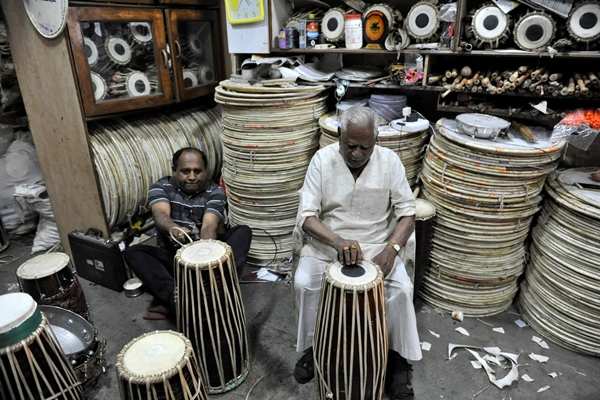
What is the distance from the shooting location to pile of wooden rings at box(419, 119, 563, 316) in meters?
2.30

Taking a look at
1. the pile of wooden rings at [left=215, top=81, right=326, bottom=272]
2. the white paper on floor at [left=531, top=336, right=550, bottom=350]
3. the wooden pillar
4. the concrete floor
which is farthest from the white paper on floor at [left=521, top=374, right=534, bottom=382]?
the wooden pillar

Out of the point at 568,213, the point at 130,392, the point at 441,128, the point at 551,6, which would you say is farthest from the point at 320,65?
the point at 130,392

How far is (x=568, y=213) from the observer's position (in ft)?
7.48

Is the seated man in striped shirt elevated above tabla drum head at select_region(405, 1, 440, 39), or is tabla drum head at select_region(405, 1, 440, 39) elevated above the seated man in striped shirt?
tabla drum head at select_region(405, 1, 440, 39)

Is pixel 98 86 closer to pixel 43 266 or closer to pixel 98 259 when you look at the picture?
pixel 98 259

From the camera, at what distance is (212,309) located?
1.92m

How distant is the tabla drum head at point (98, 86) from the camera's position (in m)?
2.87

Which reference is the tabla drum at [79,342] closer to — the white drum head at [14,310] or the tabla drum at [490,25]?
the white drum head at [14,310]

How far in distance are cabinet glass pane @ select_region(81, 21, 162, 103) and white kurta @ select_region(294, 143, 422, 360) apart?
1.82 m

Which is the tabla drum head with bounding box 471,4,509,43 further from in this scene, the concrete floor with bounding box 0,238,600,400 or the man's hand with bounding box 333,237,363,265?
the concrete floor with bounding box 0,238,600,400

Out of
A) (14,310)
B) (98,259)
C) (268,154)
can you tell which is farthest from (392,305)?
(98,259)

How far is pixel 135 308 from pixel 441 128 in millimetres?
2346

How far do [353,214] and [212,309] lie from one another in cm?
89

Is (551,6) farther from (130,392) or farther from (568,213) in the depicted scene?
(130,392)
